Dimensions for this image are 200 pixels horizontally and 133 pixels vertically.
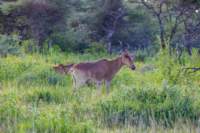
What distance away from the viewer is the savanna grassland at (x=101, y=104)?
6.41 meters

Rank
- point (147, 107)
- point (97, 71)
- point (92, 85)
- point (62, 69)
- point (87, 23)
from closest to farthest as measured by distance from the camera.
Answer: point (147, 107)
point (97, 71)
point (92, 85)
point (62, 69)
point (87, 23)

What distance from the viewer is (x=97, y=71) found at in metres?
11.3

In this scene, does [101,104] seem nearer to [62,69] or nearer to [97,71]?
[97,71]

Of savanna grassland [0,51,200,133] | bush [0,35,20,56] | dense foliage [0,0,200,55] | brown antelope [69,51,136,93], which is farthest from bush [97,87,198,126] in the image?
dense foliage [0,0,200,55]

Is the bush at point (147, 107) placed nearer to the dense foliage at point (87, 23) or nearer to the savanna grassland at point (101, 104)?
the savanna grassland at point (101, 104)

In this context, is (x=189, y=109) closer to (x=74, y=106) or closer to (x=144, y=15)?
(x=74, y=106)

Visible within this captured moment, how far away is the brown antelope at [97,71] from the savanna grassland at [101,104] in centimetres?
23

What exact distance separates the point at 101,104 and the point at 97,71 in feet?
10.6

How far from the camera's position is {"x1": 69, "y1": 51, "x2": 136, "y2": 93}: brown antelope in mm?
11070

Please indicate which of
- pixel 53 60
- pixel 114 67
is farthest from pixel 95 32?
pixel 114 67

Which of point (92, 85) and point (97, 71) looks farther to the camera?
point (92, 85)

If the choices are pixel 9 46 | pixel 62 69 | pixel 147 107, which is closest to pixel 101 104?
pixel 147 107

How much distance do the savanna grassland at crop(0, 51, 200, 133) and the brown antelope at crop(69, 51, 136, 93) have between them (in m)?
0.23

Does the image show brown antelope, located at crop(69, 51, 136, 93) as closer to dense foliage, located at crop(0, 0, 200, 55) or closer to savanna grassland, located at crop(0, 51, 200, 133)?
savanna grassland, located at crop(0, 51, 200, 133)
